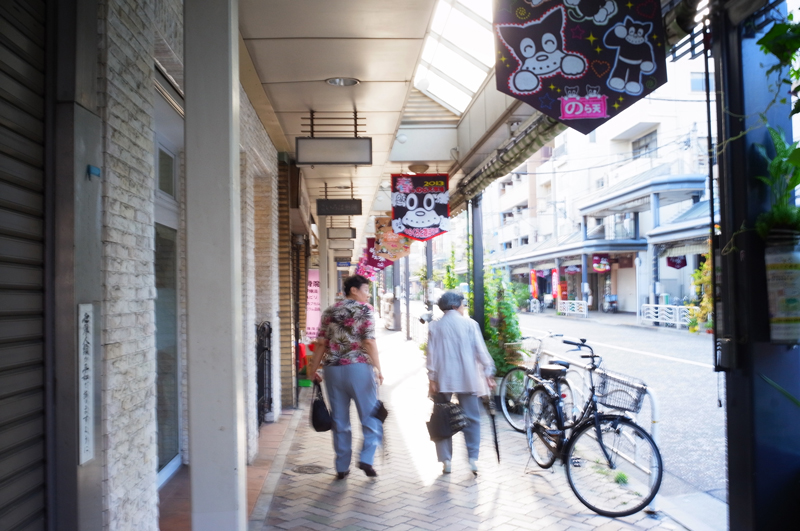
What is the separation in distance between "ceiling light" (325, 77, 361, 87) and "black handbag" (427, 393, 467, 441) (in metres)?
3.12

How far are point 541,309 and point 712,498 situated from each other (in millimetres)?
36664

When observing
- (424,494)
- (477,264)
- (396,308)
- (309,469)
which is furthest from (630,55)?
(396,308)

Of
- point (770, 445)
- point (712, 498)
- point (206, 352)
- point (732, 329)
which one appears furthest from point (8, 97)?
point (712, 498)

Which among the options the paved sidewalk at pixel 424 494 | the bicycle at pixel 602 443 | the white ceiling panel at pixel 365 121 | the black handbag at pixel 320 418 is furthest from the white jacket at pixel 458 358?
the white ceiling panel at pixel 365 121

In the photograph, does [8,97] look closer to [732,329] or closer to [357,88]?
[732,329]

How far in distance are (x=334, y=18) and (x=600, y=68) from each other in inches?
82.1

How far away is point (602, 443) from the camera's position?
4.80 m

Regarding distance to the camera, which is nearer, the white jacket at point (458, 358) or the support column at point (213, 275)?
the support column at point (213, 275)

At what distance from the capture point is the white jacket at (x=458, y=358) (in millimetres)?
5582

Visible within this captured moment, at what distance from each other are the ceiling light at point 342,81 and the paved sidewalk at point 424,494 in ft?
12.0

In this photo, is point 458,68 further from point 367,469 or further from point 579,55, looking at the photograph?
point 367,469

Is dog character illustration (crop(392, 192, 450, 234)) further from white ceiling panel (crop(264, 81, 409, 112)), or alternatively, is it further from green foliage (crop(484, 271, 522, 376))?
white ceiling panel (crop(264, 81, 409, 112))

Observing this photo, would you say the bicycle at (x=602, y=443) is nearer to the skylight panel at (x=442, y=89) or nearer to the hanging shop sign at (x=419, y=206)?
the hanging shop sign at (x=419, y=206)

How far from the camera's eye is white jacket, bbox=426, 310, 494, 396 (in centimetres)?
558
